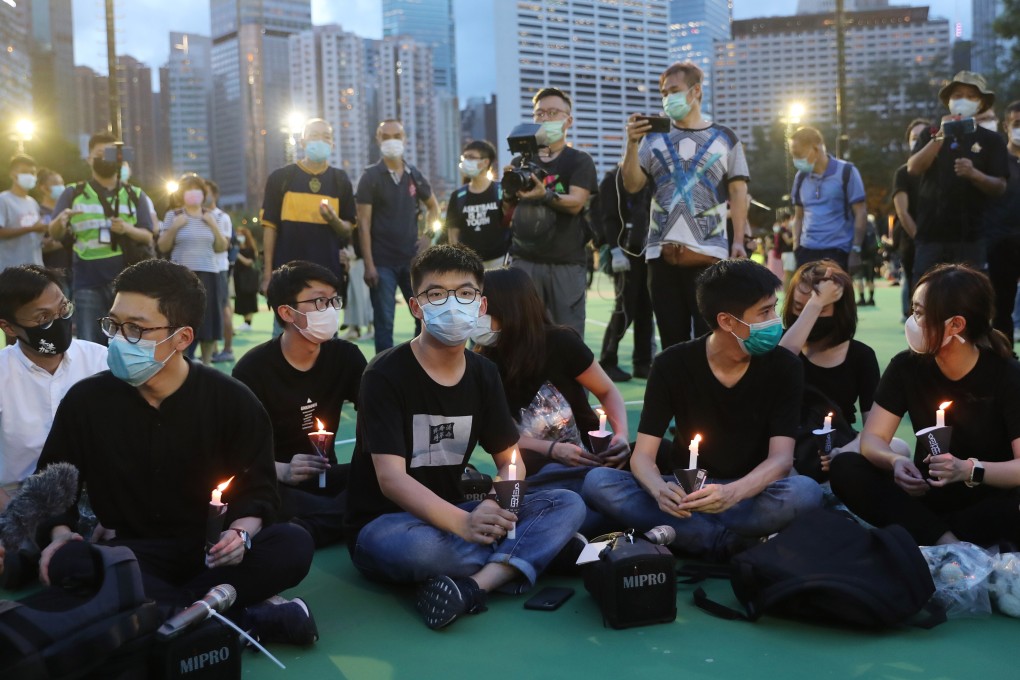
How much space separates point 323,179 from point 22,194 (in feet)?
11.6

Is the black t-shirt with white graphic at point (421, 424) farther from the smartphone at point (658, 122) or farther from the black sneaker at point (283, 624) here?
the smartphone at point (658, 122)

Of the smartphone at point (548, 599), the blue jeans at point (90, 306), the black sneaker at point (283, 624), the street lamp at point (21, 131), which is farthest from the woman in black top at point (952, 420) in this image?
the street lamp at point (21, 131)

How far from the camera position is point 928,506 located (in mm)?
4047

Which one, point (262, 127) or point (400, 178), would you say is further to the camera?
point (262, 127)

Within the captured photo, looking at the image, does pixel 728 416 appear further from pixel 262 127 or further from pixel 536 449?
pixel 262 127

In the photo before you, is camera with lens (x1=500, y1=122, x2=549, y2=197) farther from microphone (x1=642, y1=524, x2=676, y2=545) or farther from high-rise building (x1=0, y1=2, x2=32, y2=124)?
high-rise building (x1=0, y1=2, x2=32, y2=124)

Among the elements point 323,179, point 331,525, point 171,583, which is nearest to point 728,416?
point 331,525

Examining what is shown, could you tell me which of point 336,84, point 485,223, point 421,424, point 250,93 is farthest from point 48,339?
point 250,93

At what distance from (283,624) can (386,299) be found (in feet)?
18.1

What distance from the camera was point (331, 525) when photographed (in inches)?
180

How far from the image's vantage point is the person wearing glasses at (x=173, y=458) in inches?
131

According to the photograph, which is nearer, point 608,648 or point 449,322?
point 608,648

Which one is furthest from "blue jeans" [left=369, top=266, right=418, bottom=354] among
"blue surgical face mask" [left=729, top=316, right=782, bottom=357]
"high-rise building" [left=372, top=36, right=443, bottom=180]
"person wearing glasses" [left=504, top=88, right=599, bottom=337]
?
"high-rise building" [left=372, top=36, right=443, bottom=180]

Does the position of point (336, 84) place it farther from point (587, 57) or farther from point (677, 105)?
point (677, 105)
